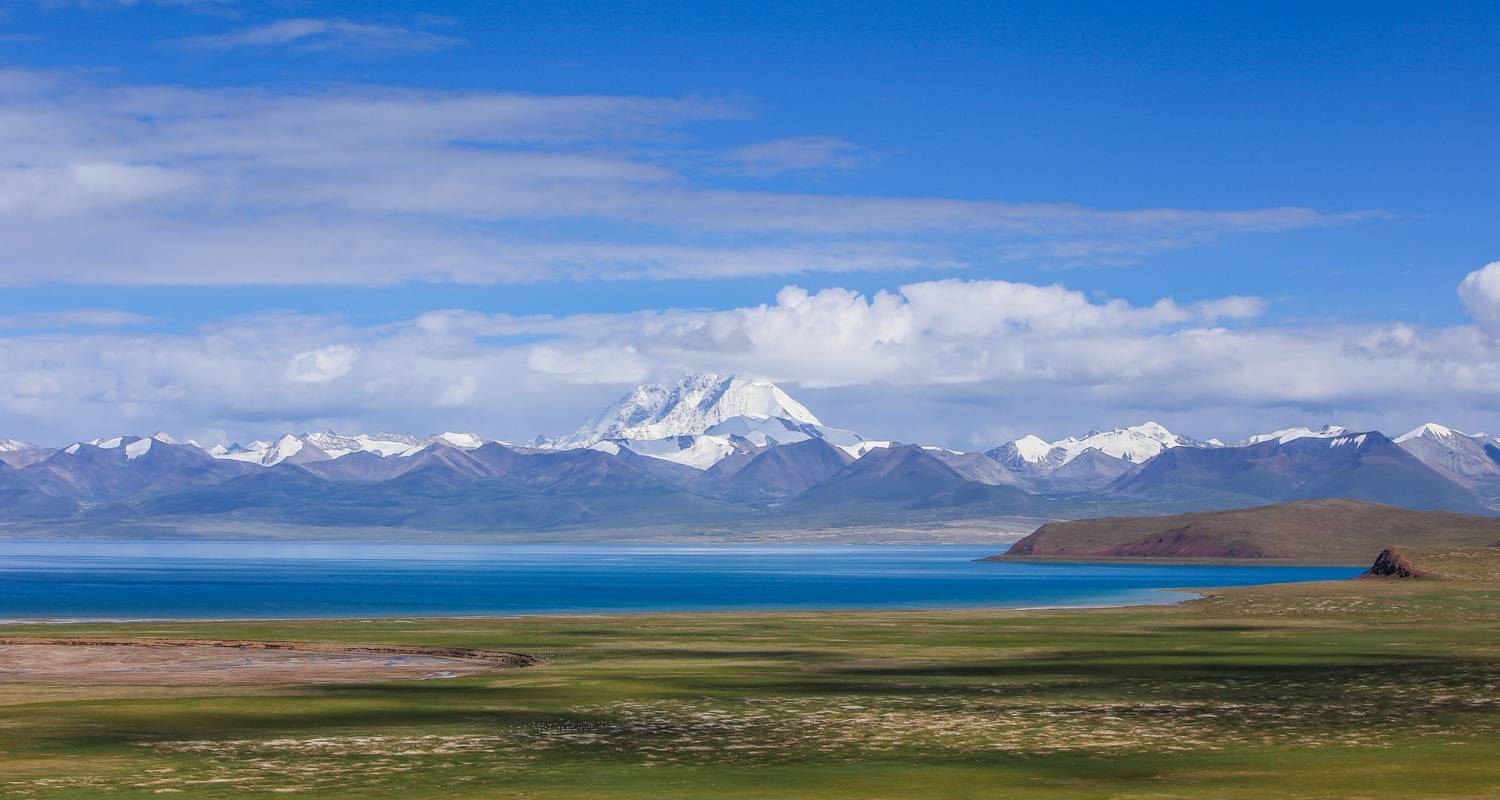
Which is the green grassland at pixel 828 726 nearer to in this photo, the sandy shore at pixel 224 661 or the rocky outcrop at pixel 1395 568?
the sandy shore at pixel 224 661

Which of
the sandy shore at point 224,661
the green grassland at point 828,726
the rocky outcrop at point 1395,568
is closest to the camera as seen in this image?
the green grassland at point 828,726

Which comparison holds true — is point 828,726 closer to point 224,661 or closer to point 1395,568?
point 224,661

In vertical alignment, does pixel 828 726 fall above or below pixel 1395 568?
below

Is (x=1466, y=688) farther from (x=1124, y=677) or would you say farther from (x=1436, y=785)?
(x=1436, y=785)

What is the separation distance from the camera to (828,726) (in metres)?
52.2

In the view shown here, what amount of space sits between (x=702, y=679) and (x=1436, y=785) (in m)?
34.6

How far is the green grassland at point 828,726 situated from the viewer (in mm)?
40938

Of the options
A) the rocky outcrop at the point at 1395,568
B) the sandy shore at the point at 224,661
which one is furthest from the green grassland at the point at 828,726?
the rocky outcrop at the point at 1395,568

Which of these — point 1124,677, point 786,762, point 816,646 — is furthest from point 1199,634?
point 786,762

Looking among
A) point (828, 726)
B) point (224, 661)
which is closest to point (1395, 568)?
point (224, 661)

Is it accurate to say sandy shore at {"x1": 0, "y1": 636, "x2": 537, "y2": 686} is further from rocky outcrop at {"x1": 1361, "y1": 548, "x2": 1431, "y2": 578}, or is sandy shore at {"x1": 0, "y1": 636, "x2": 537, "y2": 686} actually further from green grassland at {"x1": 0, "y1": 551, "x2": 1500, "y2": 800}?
rocky outcrop at {"x1": 1361, "y1": 548, "x2": 1431, "y2": 578}

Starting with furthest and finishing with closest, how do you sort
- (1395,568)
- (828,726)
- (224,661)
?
(1395,568), (224,661), (828,726)

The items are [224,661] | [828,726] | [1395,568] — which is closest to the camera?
[828,726]

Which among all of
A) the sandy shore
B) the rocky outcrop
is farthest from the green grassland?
the rocky outcrop
